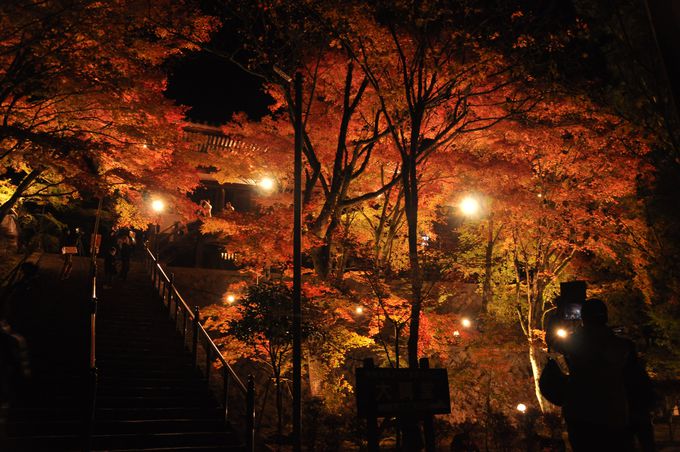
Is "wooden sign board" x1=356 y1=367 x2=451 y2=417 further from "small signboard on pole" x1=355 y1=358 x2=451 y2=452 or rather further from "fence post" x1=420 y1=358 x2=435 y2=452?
"fence post" x1=420 y1=358 x2=435 y2=452

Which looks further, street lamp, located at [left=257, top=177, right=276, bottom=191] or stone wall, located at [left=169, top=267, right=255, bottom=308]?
stone wall, located at [left=169, top=267, right=255, bottom=308]

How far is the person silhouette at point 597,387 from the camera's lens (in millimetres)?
3590

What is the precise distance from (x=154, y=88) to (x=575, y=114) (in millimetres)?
14079

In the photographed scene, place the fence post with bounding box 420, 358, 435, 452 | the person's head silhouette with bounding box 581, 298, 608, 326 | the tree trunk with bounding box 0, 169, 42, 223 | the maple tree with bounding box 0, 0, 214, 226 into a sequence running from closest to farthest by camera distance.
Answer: the person's head silhouette with bounding box 581, 298, 608, 326
the fence post with bounding box 420, 358, 435, 452
the maple tree with bounding box 0, 0, 214, 226
the tree trunk with bounding box 0, 169, 42, 223

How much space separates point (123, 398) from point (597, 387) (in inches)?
373

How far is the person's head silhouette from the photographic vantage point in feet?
12.4

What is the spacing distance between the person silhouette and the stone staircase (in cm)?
729

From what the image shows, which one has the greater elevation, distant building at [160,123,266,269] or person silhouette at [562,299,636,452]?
distant building at [160,123,266,269]

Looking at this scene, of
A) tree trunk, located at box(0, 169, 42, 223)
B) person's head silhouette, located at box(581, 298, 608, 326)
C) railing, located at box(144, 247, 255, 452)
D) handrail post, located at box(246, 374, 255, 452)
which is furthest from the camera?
tree trunk, located at box(0, 169, 42, 223)

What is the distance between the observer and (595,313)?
379 centimetres

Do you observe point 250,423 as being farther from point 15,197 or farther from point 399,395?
point 15,197

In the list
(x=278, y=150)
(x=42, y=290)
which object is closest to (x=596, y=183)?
(x=278, y=150)

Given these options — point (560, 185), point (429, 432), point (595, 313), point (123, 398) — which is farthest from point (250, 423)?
point (560, 185)

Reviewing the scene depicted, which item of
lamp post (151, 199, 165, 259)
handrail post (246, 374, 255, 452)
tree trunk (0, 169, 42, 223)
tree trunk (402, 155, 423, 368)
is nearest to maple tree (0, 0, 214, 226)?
tree trunk (0, 169, 42, 223)
